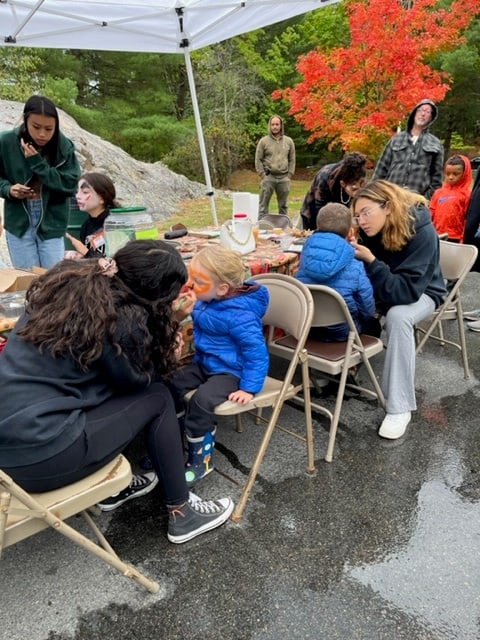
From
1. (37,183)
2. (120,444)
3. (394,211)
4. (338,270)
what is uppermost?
(37,183)

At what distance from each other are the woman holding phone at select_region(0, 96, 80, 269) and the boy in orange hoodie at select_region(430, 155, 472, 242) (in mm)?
3494

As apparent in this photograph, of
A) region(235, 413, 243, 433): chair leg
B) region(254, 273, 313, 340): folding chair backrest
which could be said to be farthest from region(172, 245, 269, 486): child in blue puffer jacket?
region(235, 413, 243, 433): chair leg

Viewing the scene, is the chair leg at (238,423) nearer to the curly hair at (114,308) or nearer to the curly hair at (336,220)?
the curly hair at (114,308)

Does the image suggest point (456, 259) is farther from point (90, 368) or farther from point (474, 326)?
point (90, 368)

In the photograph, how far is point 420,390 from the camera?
10.5 ft

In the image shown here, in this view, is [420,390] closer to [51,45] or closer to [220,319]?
[220,319]

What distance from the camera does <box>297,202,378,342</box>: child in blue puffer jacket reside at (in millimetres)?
2451

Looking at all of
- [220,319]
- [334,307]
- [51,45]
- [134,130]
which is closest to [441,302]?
[334,307]

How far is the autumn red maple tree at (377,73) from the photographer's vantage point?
27.5 feet

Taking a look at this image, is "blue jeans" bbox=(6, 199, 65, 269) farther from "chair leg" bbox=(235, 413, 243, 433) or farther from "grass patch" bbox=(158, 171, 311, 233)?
"grass patch" bbox=(158, 171, 311, 233)

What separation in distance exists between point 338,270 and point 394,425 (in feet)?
3.10

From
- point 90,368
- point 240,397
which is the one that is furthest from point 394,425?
point 90,368

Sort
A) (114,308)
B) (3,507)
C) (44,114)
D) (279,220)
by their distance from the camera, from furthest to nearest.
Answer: (279,220) → (44,114) → (114,308) → (3,507)

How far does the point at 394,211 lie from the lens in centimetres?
258
